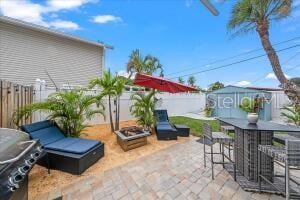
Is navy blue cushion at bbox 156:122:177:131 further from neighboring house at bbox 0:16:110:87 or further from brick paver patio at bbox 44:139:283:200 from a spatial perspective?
neighboring house at bbox 0:16:110:87

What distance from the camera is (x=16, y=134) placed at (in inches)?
→ 90.4

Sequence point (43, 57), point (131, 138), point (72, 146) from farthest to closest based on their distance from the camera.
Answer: point (43, 57) < point (131, 138) < point (72, 146)

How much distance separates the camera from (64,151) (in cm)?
438

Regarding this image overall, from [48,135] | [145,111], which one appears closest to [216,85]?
[145,111]

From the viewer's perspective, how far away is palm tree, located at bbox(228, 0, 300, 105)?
376 inches

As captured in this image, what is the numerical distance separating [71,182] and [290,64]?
18.0m

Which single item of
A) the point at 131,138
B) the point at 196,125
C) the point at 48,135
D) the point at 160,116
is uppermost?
the point at 160,116

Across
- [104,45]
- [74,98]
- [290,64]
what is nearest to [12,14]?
[104,45]

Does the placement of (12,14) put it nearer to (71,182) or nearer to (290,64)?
(71,182)

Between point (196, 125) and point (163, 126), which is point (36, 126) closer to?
point (163, 126)

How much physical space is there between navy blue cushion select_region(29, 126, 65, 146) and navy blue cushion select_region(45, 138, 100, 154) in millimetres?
182

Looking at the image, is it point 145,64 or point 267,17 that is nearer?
point 267,17

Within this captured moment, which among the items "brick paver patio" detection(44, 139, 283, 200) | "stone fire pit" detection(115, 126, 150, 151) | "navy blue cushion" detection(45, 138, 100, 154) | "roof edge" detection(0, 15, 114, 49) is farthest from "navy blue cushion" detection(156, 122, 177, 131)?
"roof edge" detection(0, 15, 114, 49)

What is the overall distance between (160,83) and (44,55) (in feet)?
21.0
